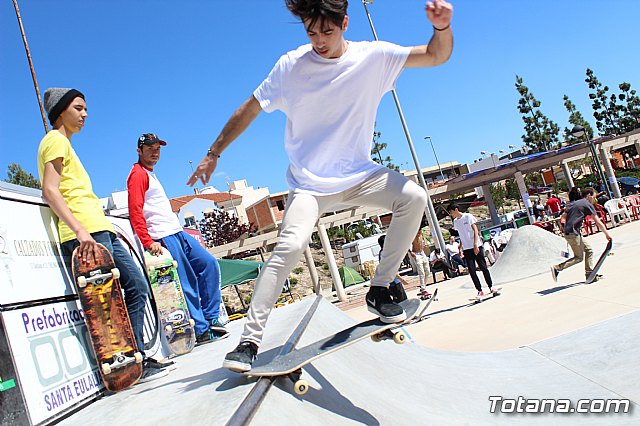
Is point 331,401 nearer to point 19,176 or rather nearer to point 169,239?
point 169,239

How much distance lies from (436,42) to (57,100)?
2.37 meters

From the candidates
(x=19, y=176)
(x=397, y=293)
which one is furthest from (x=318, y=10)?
(x=19, y=176)

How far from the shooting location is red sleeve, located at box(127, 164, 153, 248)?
415 centimetres

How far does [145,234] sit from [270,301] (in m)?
2.13

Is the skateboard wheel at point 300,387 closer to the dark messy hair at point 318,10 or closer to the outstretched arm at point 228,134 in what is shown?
the outstretched arm at point 228,134

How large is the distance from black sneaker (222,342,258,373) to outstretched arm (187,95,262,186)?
0.92 metres

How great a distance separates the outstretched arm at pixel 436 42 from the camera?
2.47 meters

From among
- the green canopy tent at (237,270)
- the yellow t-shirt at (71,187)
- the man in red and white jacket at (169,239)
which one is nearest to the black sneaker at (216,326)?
the man in red and white jacket at (169,239)

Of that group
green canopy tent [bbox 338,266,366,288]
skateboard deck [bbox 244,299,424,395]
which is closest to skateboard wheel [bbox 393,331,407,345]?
skateboard deck [bbox 244,299,424,395]

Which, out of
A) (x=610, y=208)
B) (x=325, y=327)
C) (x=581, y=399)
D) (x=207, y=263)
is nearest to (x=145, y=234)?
(x=207, y=263)

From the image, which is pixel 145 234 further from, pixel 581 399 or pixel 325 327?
pixel 581 399

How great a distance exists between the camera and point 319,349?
2.41 metres

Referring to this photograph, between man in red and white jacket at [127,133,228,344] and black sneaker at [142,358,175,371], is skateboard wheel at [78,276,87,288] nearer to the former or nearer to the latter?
black sneaker at [142,358,175,371]

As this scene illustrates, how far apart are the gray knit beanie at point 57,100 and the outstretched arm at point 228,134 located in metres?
1.14
